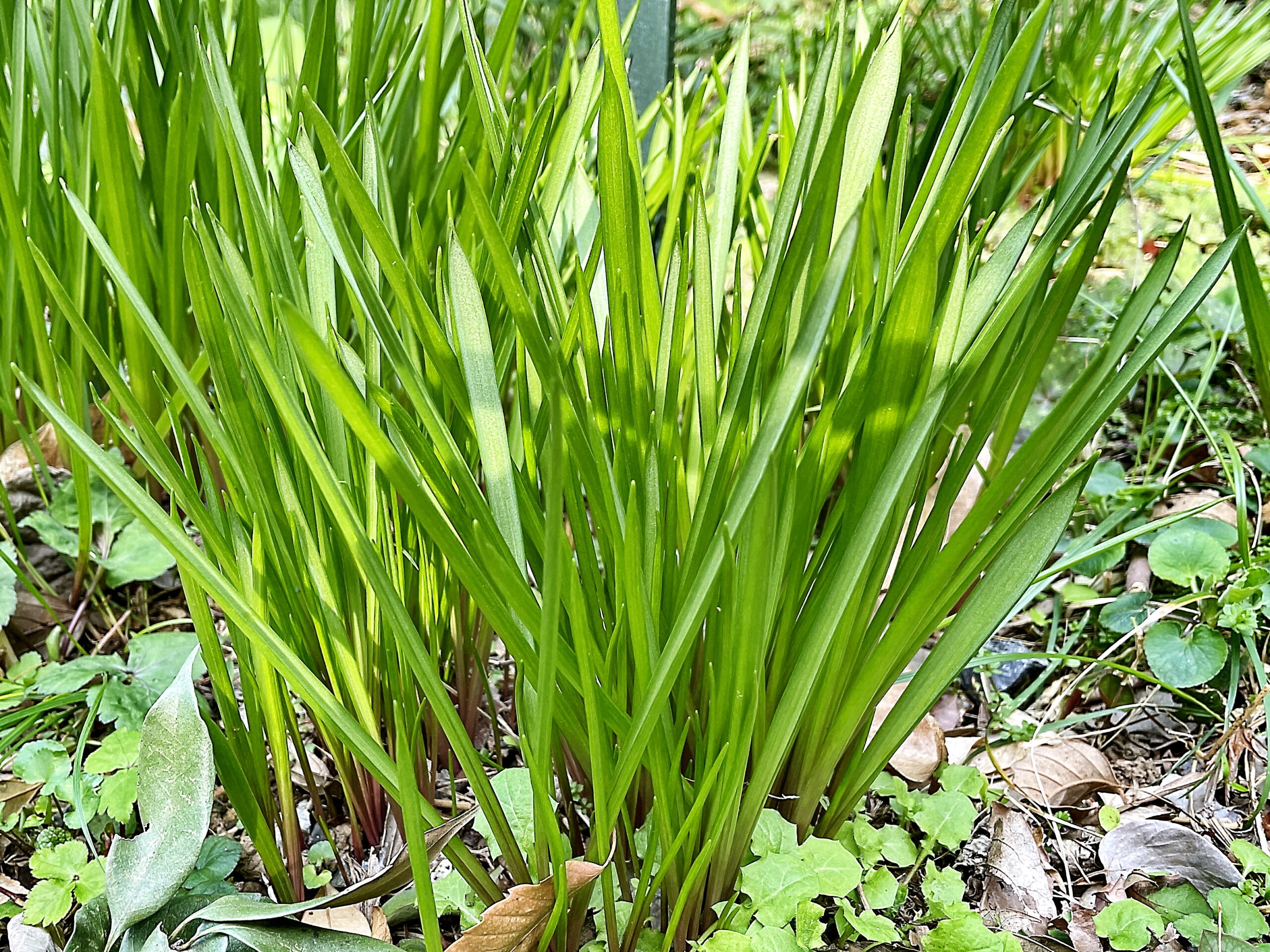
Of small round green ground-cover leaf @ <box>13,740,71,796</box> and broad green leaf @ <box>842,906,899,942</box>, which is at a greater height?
broad green leaf @ <box>842,906,899,942</box>

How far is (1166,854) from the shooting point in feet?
2.69

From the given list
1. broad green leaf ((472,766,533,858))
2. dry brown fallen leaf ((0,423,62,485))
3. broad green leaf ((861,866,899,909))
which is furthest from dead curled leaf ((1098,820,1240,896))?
dry brown fallen leaf ((0,423,62,485))

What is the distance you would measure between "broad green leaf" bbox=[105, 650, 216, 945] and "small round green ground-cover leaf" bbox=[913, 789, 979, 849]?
0.53 metres

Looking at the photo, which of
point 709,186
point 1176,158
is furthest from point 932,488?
point 1176,158

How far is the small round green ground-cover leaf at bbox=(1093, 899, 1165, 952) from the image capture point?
713 millimetres

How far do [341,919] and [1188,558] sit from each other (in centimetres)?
86

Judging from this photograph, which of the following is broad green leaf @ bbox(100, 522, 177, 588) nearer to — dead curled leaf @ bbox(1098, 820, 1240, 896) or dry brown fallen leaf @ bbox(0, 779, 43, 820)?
dry brown fallen leaf @ bbox(0, 779, 43, 820)

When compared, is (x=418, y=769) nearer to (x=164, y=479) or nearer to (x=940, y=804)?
(x=164, y=479)

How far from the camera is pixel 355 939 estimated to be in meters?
0.63

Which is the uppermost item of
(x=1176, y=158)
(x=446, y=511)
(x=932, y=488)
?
(x=1176, y=158)

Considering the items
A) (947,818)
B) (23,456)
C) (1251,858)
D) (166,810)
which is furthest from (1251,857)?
(23,456)

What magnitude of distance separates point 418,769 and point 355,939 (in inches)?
6.5

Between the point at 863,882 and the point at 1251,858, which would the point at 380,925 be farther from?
the point at 1251,858

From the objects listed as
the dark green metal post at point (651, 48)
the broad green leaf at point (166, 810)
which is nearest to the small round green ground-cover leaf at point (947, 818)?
the broad green leaf at point (166, 810)
